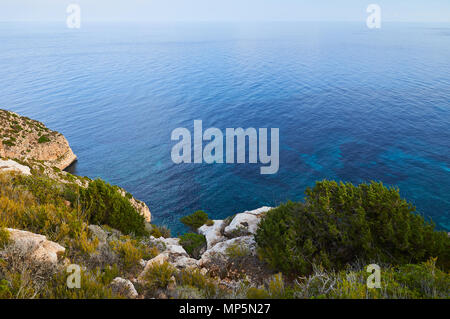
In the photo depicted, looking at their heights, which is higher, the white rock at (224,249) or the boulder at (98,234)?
the boulder at (98,234)

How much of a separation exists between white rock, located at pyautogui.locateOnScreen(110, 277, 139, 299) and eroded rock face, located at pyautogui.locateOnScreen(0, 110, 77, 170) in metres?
33.0

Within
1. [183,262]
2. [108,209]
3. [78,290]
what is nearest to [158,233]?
[108,209]

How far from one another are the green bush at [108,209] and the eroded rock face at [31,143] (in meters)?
25.8

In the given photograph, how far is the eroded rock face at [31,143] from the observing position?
3603 centimetres

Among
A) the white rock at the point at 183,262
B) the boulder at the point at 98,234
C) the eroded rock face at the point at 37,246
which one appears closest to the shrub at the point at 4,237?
the eroded rock face at the point at 37,246

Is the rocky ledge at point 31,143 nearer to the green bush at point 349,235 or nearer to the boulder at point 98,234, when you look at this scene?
the boulder at point 98,234

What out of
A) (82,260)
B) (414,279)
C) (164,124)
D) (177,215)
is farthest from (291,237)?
(164,124)

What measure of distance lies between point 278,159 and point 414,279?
1409 inches

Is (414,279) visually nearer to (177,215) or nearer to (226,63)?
(177,215)

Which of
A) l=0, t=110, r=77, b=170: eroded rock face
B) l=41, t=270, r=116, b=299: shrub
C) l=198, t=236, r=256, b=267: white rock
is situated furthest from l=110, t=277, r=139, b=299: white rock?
l=0, t=110, r=77, b=170: eroded rock face

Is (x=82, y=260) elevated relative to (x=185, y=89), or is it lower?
lower

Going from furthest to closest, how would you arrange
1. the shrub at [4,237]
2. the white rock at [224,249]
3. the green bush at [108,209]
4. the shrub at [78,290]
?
1. the green bush at [108,209]
2. the white rock at [224,249]
3. the shrub at [4,237]
4. the shrub at [78,290]

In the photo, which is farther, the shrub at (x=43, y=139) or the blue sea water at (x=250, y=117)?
the shrub at (x=43, y=139)

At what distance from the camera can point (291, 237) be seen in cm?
1079
